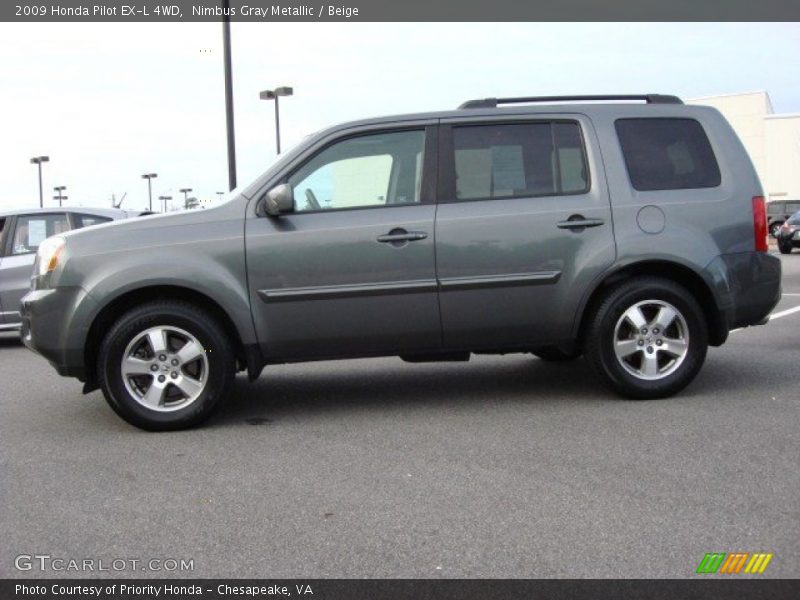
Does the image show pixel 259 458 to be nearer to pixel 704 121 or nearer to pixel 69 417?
pixel 69 417

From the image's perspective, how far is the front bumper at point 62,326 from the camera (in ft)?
18.9

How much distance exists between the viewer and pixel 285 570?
350 cm

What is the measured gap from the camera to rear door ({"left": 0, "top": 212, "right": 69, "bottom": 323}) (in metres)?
10.5

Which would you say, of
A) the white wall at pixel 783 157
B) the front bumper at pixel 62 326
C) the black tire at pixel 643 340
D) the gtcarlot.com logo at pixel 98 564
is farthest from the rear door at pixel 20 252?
the white wall at pixel 783 157

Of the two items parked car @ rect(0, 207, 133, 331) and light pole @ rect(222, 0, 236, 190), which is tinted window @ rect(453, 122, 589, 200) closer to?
parked car @ rect(0, 207, 133, 331)

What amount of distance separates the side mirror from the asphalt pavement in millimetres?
1344

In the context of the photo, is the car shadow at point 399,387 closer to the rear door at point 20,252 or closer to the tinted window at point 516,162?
the tinted window at point 516,162

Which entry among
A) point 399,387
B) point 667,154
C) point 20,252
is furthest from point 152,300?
point 20,252

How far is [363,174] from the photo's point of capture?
6129 mm

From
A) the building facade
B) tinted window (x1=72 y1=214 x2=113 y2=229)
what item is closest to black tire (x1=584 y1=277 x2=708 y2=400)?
tinted window (x1=72 y1=214 x2=113 y2=229)

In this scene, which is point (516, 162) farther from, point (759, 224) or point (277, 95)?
point (277, 95)

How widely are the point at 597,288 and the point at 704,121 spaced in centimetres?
143

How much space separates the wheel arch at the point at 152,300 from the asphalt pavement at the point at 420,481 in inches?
16.3
